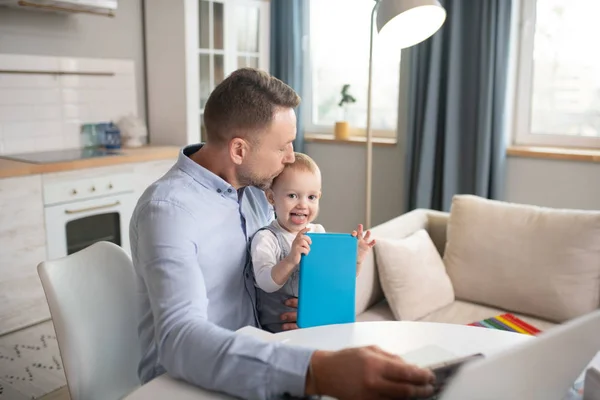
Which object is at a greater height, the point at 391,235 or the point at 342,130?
the point at 342,130

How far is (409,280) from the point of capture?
95.7 inches

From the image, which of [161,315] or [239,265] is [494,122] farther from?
[161,315]

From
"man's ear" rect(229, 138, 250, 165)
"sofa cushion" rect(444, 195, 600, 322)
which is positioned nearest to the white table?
"man's ear" rect(229, 138, 250, 165)

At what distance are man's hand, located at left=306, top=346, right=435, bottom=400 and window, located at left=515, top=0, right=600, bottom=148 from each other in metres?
3.17

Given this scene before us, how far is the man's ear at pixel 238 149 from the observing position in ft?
4.65

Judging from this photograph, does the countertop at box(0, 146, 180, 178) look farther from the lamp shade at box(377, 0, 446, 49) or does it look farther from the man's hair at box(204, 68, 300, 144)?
the man's hair at box(204, 68, 300, 144)

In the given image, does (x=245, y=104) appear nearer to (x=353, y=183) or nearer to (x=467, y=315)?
(x=467, y=315)

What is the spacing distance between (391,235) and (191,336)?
1.74 meters

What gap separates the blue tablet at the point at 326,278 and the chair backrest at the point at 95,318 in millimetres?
502

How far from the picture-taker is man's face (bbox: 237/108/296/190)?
1.43 m

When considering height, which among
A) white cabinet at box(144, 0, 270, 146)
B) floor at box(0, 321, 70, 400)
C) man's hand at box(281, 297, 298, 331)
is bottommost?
floor at box(0, 321, 70, 400)

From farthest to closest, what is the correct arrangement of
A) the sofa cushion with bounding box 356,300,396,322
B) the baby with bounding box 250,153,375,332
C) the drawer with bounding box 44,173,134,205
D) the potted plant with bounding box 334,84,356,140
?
the potted plant with bounding box 334,84,356,140, the drawer with bounding box 44,173,134,205, the sofa cushion with bounding box 356,300,396,322, the baby with bounding box 250,153,375,332

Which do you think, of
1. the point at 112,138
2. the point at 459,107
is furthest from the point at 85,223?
the point at 459,107

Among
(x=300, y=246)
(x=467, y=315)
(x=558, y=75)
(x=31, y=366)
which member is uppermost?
(x=558, y=75)
